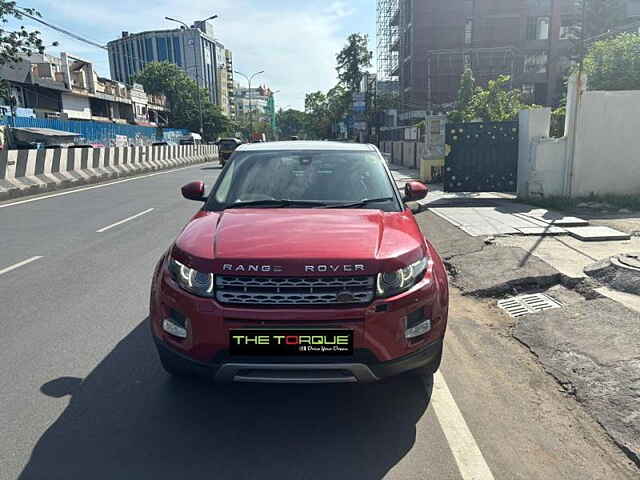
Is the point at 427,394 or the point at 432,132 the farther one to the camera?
the point at 432,132

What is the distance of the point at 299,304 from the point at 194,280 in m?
0.64

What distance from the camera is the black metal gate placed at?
12.5 m

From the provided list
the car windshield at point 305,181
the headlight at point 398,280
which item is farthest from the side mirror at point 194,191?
the headlight at point 398,280

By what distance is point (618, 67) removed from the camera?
15398mm

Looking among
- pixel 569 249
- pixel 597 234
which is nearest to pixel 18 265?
pixel 569 249

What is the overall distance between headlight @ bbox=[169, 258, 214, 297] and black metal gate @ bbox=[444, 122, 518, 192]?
10566 mm

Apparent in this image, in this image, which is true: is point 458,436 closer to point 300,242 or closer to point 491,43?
point 300,242

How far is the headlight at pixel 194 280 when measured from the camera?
9.57 feet

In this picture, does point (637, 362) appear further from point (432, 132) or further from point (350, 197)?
point (432, 132)

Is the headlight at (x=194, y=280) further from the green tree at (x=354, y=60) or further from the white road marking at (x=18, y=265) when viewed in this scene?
the green tree at (x=354, y=60)

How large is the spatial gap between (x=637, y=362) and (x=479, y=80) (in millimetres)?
61928

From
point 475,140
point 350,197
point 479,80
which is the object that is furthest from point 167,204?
point 479,80

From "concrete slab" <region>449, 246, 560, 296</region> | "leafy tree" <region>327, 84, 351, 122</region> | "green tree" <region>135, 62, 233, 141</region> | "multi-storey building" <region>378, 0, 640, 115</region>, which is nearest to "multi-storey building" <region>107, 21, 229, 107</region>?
"leafy tree" <region>327, 84, 351, 122</region>

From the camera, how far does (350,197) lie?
4.12m
